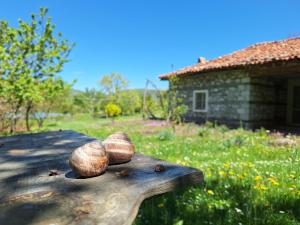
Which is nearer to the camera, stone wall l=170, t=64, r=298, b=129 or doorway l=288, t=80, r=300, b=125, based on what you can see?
stone wall l=170, t=64, r=298, b=129

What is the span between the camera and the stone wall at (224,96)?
1092 cm

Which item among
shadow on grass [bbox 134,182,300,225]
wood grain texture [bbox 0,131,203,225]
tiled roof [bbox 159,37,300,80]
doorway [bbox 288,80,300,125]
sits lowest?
shadow on grass [bbox 134,182,300,225]

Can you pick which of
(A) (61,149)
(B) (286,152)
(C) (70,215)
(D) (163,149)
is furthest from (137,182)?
(B) (286,152)

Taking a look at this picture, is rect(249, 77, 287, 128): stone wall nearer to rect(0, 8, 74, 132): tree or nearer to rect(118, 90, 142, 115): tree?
rect(0, 8, 74, 132): tree

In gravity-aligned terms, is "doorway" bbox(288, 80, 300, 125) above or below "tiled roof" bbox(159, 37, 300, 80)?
below

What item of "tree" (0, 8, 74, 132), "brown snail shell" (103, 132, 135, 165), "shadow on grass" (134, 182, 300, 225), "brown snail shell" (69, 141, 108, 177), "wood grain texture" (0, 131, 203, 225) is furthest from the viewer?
"tree" (0, 8, 74, 132)

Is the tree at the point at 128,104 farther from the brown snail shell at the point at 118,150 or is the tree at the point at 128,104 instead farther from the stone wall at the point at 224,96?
the brown snail shell at the point at 118,150

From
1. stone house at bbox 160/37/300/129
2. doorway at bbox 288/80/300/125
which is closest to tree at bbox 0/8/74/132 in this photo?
stone house at bbox 160/37/300/129

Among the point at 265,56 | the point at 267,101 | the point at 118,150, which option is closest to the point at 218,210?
the point at 118,150

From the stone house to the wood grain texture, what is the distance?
30.7 ft

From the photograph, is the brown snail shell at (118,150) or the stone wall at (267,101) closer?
the brown snail shell at (118,150)

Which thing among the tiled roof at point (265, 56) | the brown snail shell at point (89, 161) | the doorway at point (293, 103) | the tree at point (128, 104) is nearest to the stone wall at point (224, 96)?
the tiled roof at point (265, 56)

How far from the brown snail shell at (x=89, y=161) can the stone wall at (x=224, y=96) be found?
33.7 feet

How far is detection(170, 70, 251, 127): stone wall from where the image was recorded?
10920 mm
